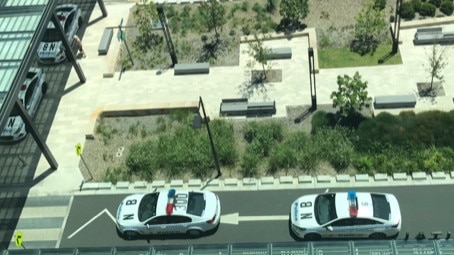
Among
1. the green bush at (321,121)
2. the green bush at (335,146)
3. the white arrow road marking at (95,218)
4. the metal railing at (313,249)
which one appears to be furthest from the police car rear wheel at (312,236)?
the white arrow road marking at (95,218)

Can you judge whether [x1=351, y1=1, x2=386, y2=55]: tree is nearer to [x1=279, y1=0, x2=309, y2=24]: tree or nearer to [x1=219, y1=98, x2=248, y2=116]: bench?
[x1=279, y1=0, x2=309, y2=24]: tree

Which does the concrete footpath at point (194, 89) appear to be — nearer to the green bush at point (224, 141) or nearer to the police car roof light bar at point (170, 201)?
the green bush at point (224, 141)

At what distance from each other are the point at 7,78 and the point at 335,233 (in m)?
19.6

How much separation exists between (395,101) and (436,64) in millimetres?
3440

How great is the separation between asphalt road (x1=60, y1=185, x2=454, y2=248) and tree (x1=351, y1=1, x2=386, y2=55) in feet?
40.1

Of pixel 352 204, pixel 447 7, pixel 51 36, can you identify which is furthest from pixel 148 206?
pixel 447 7

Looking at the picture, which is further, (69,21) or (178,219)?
(69,21)

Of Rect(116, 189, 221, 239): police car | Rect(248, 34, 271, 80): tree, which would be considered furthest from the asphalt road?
Rect(248, 34, 271, 80): tree

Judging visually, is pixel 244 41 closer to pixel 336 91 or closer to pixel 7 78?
pixel 336 91

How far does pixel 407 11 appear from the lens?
4031 centimetres

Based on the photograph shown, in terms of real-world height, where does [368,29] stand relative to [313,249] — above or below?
above

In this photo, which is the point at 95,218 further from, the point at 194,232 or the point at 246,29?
the point at 246,29

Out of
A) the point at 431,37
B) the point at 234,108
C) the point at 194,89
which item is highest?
the point at 194,89

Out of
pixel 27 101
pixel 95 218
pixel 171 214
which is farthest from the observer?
pixel 27 101
